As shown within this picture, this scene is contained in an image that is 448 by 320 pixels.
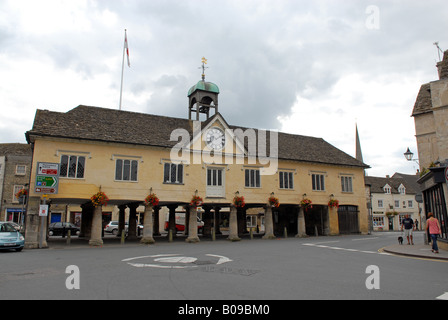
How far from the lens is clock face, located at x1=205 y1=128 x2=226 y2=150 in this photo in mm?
28453

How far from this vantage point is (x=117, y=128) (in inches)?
1047

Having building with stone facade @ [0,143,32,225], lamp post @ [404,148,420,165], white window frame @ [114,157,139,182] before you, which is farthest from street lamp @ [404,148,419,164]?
building with stone facade @ [0,143,32,225]

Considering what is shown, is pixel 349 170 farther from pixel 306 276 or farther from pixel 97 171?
pixel 306 276

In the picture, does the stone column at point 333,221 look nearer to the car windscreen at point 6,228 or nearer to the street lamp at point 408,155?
the street lamp at point 408,155

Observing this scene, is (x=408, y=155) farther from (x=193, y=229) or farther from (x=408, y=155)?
(x=193, y=229)

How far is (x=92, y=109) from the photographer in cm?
2798

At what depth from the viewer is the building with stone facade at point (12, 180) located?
148 ft

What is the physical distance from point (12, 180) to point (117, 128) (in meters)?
28.1

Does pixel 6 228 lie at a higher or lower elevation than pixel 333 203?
lower

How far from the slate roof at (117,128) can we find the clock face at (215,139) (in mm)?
2099

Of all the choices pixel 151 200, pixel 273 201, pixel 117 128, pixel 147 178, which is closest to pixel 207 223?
pixel 273 201

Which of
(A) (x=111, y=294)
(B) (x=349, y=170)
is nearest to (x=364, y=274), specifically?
(A) (x=111, y=294)

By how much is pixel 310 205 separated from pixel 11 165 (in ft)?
129

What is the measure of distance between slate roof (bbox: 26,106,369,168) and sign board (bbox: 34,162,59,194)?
2.20 m
